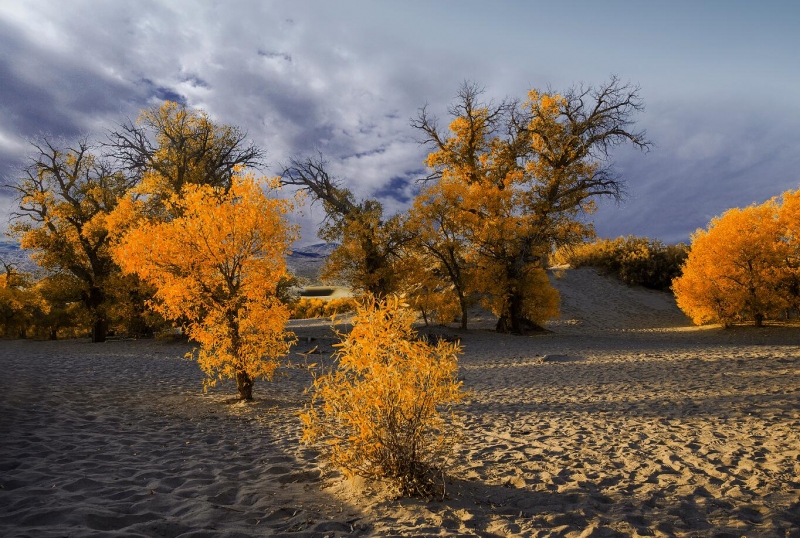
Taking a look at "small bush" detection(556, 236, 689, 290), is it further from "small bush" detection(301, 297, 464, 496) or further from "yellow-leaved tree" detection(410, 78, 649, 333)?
"small bush" detection(301, 297, 464, 496)

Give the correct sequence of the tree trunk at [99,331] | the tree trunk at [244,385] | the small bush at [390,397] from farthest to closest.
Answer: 1. the tree trunk at [99,331]
2. the tree trunk at [244,385]
3. the small bush at [390,397]

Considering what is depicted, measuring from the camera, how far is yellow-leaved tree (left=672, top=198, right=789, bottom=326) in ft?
61.7

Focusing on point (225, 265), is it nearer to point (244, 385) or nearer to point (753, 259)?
point (244, 385)

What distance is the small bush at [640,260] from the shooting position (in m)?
36.4

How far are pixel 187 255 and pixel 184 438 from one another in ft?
11.8

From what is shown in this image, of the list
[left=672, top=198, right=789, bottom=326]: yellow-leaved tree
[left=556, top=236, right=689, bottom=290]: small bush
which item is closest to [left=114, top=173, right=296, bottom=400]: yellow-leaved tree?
[left=672, top=198, right=789, bottom=326]: yellow-leaved tree

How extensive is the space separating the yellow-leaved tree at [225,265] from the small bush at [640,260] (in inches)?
1256

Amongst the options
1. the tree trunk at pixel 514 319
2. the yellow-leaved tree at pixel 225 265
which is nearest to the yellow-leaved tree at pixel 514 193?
the tree trunk at pixel 514 319

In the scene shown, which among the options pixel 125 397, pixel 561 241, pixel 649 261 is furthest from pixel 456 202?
pixel 649 261

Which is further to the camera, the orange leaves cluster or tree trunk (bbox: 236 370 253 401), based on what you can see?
the orange leaves cluster

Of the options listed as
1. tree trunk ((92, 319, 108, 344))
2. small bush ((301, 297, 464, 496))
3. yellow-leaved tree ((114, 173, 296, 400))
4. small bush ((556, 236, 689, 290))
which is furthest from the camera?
small bush ((556, 236, 689, 290))

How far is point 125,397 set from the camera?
9.24 m

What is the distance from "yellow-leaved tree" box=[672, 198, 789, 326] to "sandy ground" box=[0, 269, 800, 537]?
361 inches

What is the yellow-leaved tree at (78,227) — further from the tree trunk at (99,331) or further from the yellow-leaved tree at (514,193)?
the yellow-leaved tree at (514,193)
